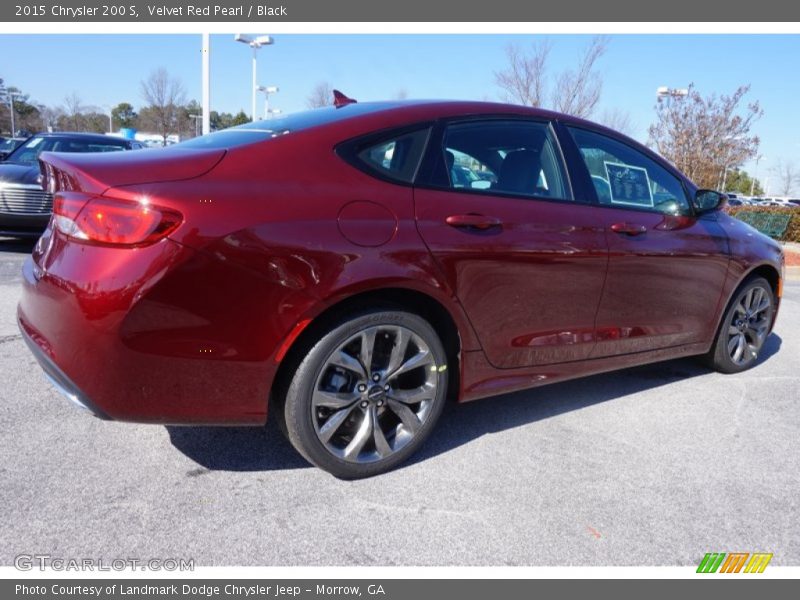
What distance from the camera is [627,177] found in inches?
143

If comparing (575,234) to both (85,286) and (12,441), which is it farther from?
(12,441)

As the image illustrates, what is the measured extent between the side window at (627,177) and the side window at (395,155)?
42.3 inches

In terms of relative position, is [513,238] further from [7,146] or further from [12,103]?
[12,103]

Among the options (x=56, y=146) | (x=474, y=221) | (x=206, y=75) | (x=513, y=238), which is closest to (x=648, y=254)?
(x=513, y=238)

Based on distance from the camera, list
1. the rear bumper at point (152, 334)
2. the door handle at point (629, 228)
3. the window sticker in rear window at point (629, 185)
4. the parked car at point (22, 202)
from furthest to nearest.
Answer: the parked car at point (22, 202), the window sticker in rear window at point (629, 185), the door handle at point (629, 228), the rear bumper at point (152, 334)

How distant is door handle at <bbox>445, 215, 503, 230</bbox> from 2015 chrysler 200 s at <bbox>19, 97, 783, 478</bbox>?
1 cm

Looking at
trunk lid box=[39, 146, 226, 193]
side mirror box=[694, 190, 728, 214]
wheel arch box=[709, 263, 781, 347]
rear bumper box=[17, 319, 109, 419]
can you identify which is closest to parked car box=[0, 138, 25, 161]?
trunk lid box=[39, 146, 226, 193]

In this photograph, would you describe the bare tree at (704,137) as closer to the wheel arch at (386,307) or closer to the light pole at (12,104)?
the wheel arch at (386,307)

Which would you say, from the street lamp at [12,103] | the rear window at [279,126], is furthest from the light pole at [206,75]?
the street lamp at [12,103]

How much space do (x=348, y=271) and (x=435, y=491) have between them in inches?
40.3

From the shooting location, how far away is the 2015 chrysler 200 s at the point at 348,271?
2.19m

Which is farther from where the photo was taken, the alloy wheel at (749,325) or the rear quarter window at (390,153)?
the alloy wheel at (749,325)

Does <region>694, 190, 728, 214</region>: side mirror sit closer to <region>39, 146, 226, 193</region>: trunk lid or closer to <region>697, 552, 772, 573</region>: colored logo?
<region>697, 552, 772, 573</region>: colored logo

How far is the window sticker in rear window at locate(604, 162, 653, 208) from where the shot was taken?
11.5ft
